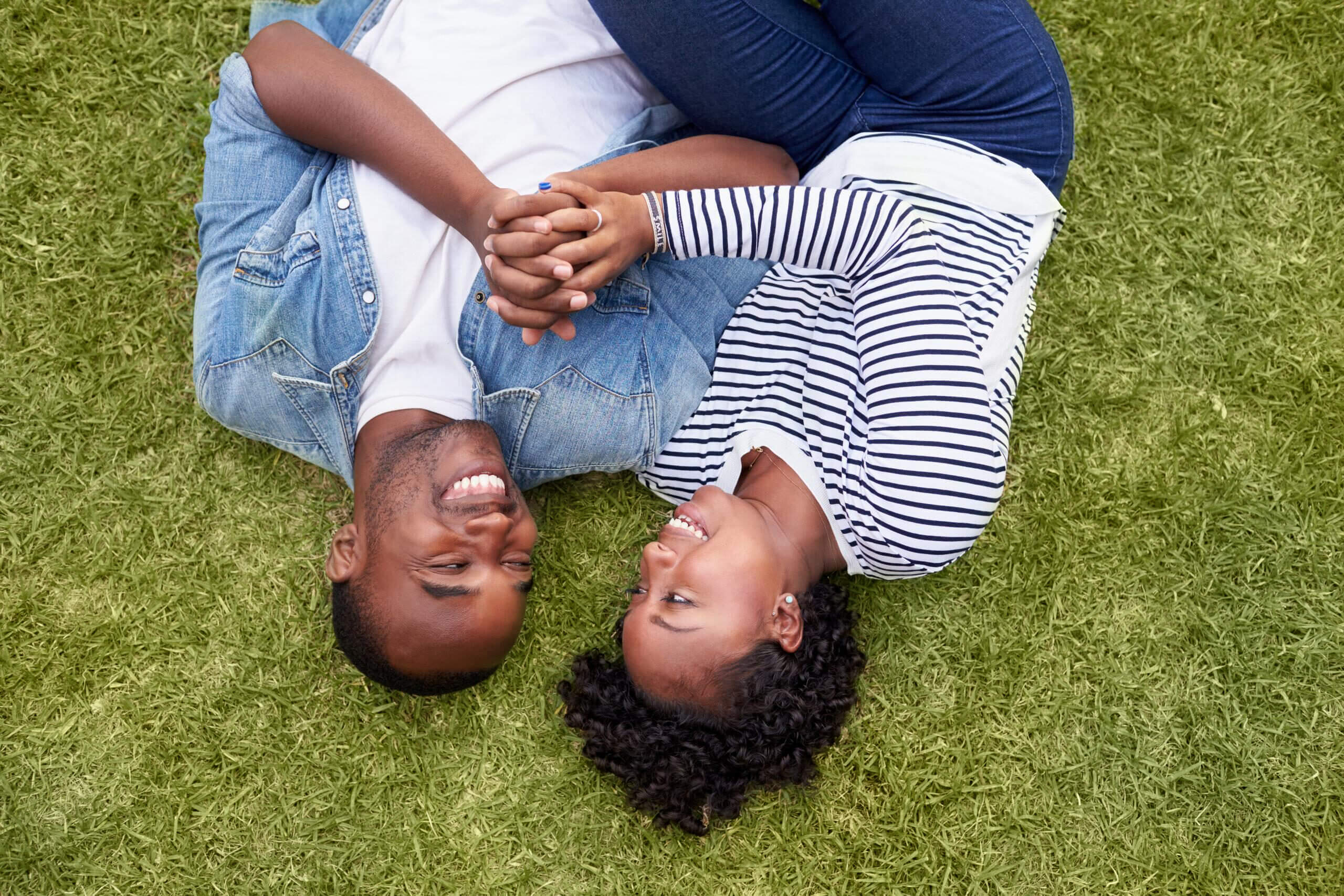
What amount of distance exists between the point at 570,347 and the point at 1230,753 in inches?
93.7

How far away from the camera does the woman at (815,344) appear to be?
2.33 metres

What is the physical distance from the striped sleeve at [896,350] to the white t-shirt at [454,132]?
514 mm

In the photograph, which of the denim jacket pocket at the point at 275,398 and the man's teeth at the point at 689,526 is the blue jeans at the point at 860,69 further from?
the denim jacket pocket at the point at 275,398

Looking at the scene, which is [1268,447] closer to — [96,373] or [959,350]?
[959,350]

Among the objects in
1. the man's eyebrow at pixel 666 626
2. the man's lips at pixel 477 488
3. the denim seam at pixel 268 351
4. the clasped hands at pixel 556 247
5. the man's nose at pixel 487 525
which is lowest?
the man's eyebrow at pixel 666 626

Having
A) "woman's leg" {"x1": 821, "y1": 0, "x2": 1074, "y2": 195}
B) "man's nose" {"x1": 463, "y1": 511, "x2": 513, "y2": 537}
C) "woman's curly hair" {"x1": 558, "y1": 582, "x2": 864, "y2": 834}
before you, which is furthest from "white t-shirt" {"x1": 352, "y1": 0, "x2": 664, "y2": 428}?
"woman's curly hair" {"x1": 558, "y1": 582, "x2": 864, "y2": 834}

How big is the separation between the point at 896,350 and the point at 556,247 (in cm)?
90

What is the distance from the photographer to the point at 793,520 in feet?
8.31

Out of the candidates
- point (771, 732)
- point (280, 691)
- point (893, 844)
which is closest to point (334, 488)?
point (280, 691)

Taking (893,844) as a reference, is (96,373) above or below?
above

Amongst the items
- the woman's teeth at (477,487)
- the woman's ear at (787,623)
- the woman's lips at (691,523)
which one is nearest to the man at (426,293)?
the woman's teeth at (477,487)

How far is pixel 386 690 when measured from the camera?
285 cm

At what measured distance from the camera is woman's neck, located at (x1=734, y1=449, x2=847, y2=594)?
2.51 meters

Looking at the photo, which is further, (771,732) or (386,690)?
(386,690)
